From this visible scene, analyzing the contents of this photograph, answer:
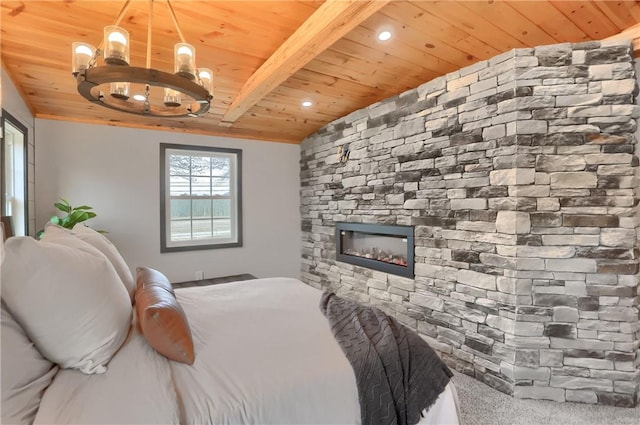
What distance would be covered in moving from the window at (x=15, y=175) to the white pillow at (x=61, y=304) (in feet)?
6.35

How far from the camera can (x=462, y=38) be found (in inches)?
92.1

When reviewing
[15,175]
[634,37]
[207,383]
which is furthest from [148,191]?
[634,37]

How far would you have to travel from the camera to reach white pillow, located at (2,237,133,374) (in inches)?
42.1

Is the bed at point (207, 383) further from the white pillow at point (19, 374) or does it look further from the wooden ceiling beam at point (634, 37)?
the wooden ceiling beam at point (634, 37)

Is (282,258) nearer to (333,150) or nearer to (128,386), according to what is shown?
(333,150)

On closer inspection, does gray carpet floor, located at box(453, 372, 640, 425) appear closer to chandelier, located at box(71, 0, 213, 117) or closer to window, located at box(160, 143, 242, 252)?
chandelier, located at box(71, 0, 213, 117)

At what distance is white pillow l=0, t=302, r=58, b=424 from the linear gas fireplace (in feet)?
8.69

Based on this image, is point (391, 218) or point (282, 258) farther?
point (282, 258)

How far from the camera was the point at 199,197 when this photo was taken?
14.2 ft

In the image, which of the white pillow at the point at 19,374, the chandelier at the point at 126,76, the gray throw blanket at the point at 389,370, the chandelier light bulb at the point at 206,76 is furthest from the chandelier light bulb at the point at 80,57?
the gray throw blanket at the point at 389,370

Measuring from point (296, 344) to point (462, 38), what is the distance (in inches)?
95.0

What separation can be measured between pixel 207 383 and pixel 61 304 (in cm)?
60

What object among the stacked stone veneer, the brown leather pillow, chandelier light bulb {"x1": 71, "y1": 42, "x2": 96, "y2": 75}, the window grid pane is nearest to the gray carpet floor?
the stacked stone veneer

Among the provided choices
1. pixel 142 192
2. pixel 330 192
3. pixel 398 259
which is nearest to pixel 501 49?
pixel 398 259
